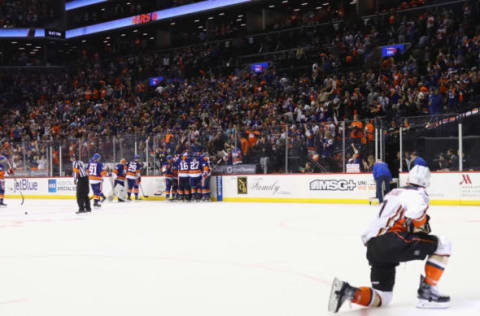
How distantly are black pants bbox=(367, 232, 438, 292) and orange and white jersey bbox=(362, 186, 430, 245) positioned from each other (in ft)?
0.17

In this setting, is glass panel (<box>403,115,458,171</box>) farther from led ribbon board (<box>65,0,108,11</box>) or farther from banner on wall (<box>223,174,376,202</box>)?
led ribbon board (<box>65,0,108,11</box>)

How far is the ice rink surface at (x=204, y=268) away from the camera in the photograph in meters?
4.29

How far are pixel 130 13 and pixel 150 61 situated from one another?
378 cm

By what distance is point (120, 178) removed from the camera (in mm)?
19234

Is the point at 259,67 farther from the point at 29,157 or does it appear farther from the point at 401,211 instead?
the point at 401,211

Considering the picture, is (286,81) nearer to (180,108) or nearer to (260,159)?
(180,108)

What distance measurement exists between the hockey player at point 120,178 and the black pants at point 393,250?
1596 centimetres

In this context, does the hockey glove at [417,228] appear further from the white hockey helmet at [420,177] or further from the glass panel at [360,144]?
the glass panel at [360,144]

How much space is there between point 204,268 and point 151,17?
1170 inches

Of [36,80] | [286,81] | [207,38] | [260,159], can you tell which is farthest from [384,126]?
[36,80]

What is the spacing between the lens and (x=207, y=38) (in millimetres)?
32906

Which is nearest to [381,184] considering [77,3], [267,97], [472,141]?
[472,141]

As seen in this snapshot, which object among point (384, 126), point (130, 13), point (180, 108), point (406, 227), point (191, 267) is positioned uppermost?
point (130, 13)

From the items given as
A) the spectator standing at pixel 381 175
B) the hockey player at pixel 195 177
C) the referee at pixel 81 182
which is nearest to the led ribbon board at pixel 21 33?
the hockey player at pixel 195 177
